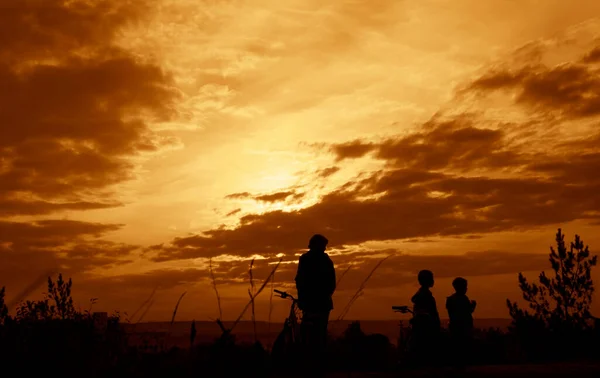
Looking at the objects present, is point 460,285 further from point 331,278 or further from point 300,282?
point 300,282

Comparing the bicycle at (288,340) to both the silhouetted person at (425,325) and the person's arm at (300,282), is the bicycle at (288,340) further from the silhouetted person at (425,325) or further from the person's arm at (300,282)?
the silhouetted person at (425,325)

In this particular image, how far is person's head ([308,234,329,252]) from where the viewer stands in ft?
45.1

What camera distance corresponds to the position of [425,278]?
14852 mm

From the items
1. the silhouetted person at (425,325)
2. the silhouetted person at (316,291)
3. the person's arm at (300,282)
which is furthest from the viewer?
the silhouetted person at (425,325)

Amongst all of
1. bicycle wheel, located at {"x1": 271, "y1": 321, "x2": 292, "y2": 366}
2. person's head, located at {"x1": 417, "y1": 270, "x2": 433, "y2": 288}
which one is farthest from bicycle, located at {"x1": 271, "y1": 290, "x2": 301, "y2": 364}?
person's head, located at {"x1": 417, "y1": 270, "x2": 433, "y2": 288}

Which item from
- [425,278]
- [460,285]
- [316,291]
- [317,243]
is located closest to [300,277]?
[316,291]

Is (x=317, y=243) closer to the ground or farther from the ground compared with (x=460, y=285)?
farther from the ground

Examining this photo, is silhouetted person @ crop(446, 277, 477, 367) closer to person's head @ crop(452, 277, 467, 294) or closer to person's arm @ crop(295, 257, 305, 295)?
person's head @ crop(452, 277, 467, 294)

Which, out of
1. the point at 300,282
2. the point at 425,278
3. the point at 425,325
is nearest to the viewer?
the point at 300,282

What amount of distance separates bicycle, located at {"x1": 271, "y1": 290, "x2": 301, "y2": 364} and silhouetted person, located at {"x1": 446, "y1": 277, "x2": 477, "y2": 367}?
12.5 ft

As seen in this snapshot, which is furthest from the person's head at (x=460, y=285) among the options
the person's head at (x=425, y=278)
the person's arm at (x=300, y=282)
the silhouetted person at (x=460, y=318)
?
the person's arm at (x=300, y=282)

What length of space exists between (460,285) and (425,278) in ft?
3.75

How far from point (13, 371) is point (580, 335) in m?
13.4

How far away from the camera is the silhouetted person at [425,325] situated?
49.2ft
